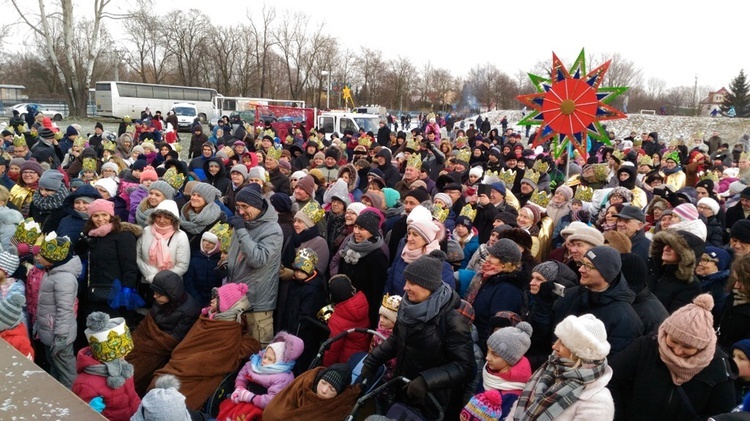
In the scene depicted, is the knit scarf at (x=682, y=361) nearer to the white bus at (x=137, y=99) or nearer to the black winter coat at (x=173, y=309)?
the black winter coat at (x=173, y=309)

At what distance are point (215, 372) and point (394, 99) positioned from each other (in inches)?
2303

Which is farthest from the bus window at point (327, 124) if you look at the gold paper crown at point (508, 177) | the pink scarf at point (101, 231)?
the pink scarf at point (101, 231)

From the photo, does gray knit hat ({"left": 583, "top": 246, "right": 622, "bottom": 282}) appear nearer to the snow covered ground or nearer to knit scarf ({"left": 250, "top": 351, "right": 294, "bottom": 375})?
knit scarf ({"left": 250, "top": 351, "right": 294, "bottom": 375})

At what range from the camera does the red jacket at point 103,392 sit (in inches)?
145

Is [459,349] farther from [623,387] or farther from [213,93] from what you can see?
[213,93]

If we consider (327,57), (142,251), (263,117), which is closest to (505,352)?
(142,251)

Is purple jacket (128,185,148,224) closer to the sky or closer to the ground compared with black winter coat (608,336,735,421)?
closer to the sky

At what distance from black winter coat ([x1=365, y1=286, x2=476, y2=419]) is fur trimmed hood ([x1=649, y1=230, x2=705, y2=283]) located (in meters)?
1.85

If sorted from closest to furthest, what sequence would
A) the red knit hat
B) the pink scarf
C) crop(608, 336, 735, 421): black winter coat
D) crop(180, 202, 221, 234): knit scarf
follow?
1. crop(608, 336, 735, 421): black winter coat
2. the red knit hat
3. the pink scarf
4. crop(180, 202, 221, 234): knit scarf

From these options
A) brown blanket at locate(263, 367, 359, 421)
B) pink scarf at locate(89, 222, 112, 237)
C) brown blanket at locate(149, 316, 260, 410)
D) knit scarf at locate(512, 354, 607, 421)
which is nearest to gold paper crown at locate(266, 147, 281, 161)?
pink scarf at locate(89, 222, 112, 237)

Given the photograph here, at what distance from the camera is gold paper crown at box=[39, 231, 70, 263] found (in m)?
4.33

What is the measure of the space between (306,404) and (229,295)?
1.28 m

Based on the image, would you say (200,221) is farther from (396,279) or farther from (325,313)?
(396,279)

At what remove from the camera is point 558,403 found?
261cm
